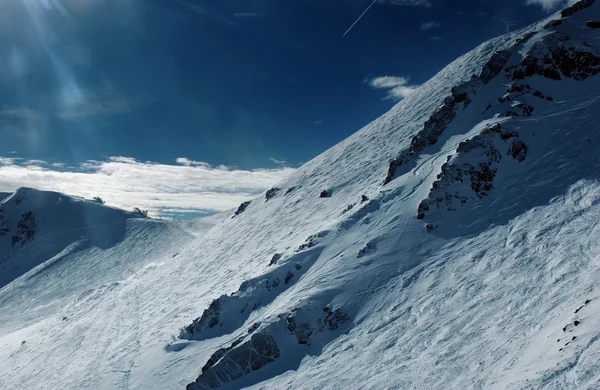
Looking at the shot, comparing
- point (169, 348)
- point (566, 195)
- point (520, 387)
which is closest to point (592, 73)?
point (566, 195)

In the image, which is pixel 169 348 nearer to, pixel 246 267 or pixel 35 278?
pixel 246 267

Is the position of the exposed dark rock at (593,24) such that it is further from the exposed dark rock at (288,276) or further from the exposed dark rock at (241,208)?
the exposed dark rock at (241,208)

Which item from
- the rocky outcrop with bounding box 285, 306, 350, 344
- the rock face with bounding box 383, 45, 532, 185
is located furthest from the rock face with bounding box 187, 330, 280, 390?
the rock face with bounding box 383, 45, 532, 185

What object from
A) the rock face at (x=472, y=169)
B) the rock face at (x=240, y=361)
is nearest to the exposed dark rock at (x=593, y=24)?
the rock face at (x=472, y=169)

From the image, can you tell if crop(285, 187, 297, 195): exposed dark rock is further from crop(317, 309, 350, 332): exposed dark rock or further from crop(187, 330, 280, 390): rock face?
crop(187, 330, 280, 390): rock face

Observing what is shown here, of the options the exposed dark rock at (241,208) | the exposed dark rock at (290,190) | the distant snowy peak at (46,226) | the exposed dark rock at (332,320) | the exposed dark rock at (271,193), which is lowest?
the exposed dark rock at (332,320)

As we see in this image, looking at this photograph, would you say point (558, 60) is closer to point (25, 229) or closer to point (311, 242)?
point (311, 242)

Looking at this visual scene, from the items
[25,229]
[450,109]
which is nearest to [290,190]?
[450,109]
